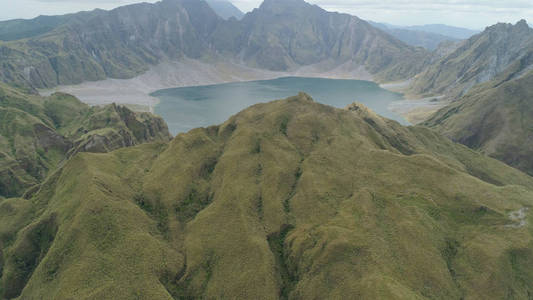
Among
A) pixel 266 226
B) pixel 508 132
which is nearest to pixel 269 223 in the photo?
pixel 266 226

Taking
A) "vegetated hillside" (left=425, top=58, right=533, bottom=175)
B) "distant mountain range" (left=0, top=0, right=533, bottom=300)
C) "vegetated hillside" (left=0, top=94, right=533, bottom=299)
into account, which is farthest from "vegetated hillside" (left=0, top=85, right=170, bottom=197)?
"vegetated hillside" (left=425, top=58, right=533, bottom=175)

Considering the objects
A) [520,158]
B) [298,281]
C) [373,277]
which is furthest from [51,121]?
[520,158]

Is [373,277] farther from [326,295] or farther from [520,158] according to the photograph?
[520,158]

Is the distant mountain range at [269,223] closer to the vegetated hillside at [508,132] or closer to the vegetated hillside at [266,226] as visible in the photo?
the vegetated hillside at [266,226]

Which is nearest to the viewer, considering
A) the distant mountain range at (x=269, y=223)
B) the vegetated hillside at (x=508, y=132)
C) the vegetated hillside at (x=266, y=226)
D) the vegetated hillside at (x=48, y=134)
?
the vegetated hillside at (x=266, y=226)

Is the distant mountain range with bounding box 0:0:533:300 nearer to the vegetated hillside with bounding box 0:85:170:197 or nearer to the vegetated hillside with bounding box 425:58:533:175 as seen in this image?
the vegetated hillside with bounding box 0:85:170:197

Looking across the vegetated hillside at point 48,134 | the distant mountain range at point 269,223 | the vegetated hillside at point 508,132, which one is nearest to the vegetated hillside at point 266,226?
the distant mountain range at point 269,223
